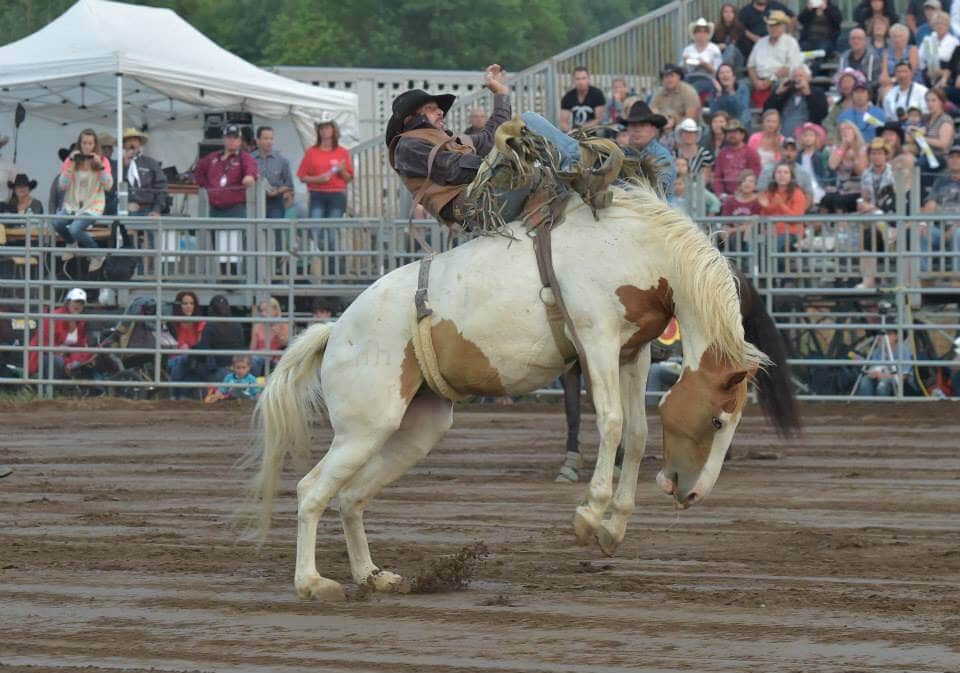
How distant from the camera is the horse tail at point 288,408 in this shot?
7.99 meters

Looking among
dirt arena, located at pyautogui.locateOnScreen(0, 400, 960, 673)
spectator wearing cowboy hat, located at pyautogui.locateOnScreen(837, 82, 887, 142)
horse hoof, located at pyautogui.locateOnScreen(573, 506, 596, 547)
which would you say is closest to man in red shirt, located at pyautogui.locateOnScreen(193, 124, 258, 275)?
dirt arena, located at pyautogui.locateOnScreen(0, 400, 960, 673)

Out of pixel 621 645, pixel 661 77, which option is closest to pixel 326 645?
pixel 621 645

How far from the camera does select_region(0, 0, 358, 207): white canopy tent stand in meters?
19.6

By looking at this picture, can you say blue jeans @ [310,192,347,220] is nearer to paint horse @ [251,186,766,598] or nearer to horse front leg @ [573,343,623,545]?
paint horse @ [251,186,766,598]

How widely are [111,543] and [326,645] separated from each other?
285 centimetres

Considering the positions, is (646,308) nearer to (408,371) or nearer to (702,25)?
(408,371)

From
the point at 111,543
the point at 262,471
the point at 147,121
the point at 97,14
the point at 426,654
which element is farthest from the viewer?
the point at 147,121

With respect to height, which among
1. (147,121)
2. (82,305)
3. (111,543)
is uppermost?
(147,121)

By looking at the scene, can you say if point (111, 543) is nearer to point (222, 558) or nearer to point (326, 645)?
point (222, 558)

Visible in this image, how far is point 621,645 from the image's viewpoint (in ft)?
20.4

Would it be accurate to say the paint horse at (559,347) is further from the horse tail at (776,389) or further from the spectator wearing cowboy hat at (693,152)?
the spectator wearing cowboy hat at (693,152)

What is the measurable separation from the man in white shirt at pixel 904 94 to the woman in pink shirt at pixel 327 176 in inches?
227

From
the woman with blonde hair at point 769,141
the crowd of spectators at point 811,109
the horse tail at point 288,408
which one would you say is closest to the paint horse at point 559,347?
the horse tail at point 288,408

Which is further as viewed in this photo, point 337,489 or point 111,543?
point 111,543
